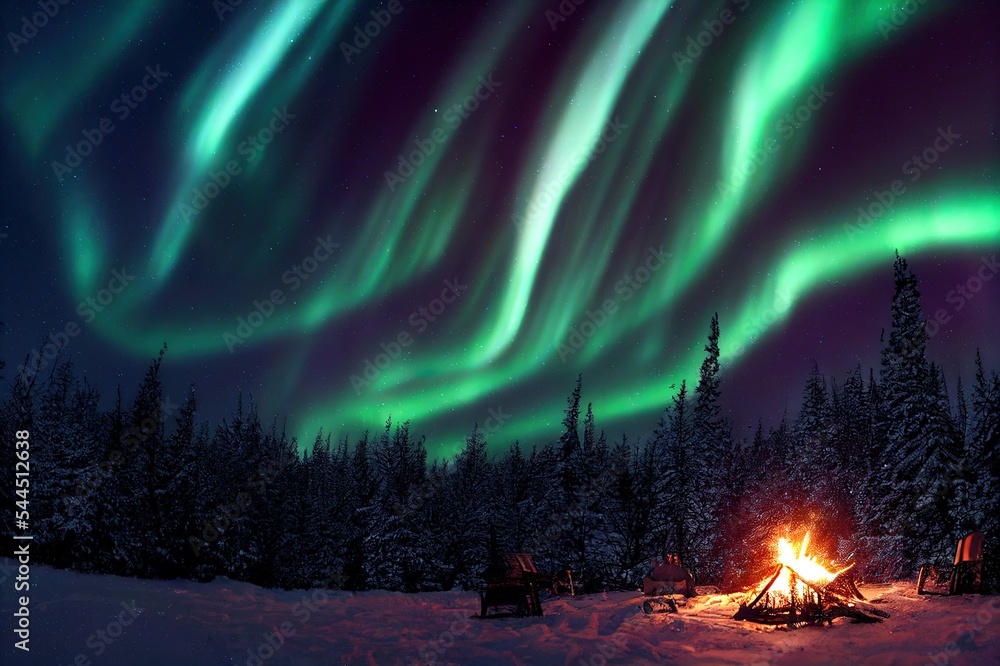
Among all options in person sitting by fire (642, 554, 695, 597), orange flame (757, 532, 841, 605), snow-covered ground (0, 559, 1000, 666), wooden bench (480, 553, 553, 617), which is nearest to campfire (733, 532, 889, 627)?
orange flame (757, 532, 841, 605)

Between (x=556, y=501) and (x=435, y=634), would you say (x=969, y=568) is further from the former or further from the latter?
(x=556, y=501)

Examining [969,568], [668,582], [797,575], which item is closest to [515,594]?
[668,582]

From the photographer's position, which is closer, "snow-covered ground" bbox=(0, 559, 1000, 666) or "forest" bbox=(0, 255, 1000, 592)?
"snow-covered ground" bbox=(0, 559, 1000, 666)

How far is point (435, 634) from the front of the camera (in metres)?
15.7

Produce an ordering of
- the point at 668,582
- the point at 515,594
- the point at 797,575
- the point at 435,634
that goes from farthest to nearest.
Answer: the point at 668,582
the point at 515,594
the point at 435,634
the point at 797,575

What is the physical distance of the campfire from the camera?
1457 centimetres

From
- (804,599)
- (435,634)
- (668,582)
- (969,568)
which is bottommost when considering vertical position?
(435,634)

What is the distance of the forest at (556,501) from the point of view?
2855cm

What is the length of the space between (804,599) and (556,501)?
29.1m

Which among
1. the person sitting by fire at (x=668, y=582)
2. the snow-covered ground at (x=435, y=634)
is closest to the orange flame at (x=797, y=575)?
the snow-covered ground at (x=435, y=634)

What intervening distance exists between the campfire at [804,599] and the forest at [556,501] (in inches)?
226

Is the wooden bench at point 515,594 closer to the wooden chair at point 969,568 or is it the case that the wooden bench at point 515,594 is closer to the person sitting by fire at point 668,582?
the person sitting by fire at point 668,582

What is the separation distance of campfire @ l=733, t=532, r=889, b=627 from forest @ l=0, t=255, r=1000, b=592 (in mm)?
5736

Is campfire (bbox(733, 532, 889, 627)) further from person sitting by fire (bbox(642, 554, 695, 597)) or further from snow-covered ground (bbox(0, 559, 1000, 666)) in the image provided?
person sitting by fire (bbox(642, 554, 695, 597))
